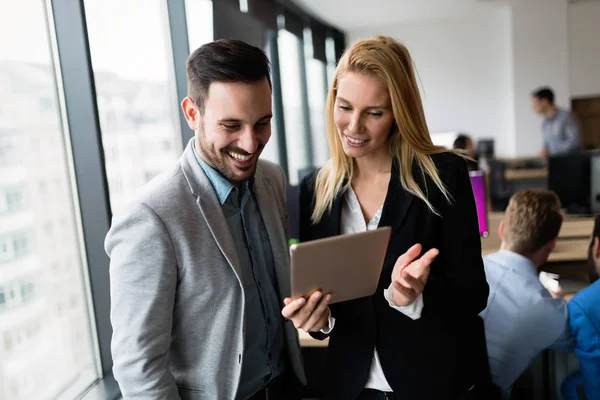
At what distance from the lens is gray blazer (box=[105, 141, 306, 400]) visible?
1117mm

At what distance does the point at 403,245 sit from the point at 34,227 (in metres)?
1.19

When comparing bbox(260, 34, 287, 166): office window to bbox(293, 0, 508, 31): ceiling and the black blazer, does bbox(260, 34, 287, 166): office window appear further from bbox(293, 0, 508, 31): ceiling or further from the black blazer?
the black blazer

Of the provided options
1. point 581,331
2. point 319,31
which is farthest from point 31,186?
point 319,31

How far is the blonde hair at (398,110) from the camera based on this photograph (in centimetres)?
139

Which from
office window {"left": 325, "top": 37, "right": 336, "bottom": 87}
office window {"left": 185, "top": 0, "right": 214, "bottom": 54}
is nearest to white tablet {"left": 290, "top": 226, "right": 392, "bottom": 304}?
office window {"left": 185, "top": 0, "right": 214, "bottom": 54}

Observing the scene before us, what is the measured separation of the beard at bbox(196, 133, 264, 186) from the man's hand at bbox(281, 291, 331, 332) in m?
0.32

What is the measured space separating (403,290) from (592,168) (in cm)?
317

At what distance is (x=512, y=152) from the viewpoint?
336 inches

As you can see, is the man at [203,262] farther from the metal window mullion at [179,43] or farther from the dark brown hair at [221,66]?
the metal window mullion at [179,43]

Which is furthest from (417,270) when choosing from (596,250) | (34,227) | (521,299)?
(596,250)

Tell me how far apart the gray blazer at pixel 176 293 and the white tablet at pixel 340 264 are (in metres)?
0.18

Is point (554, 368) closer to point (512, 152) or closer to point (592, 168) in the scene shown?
point (592, 168)

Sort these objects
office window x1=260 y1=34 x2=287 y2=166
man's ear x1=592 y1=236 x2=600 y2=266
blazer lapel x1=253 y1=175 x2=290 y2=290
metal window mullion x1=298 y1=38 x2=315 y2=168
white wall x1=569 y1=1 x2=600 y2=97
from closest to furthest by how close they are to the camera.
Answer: blazer lapel x1=253 y1=175 x2=290 y2=290 → man's ear x1=592 y1=236 x2=600 y2=266 → office window x1=260 y1=34 x2=287 y2=166 → metal window mullion x1=298 y1=38 x2=315 y2=168 → white wall x1=569 y1=1 x2=600 y2=97

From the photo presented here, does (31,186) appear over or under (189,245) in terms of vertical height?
over
